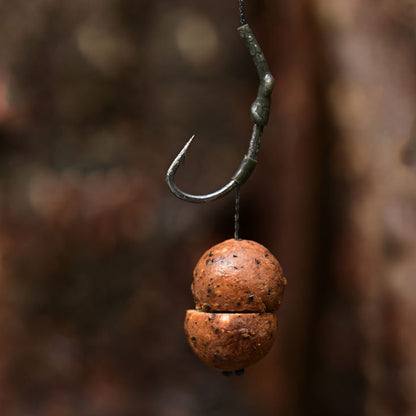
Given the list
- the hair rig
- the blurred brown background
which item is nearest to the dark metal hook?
the hair rig

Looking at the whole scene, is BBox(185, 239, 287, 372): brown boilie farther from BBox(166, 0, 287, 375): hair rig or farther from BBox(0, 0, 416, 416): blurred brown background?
BBox(0, 0, 416, 416): blurred brown background

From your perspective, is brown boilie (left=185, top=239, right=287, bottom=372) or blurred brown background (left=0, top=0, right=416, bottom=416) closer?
brown boilie (left=185, top=239, right=287, bottom=372)

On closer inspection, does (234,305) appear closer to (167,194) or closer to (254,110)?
(254,110)

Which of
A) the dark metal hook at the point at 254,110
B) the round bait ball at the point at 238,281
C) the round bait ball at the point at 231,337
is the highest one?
the dark metal hook at the point at 254,110

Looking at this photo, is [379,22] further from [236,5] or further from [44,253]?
[44,253]

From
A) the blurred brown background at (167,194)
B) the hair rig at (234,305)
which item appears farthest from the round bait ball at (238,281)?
the blurred brown background at (167,194)

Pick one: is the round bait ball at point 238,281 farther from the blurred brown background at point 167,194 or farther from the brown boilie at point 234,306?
the blurred brown background at point 167,194
